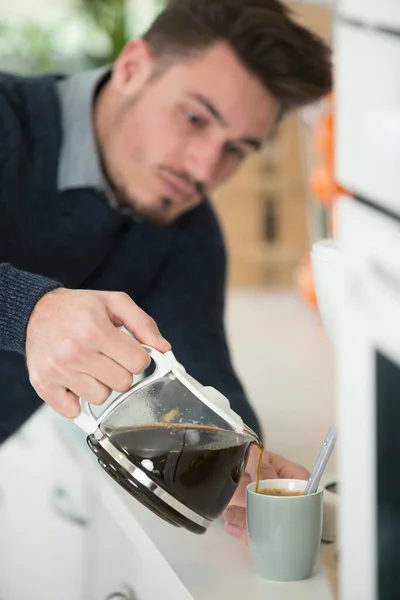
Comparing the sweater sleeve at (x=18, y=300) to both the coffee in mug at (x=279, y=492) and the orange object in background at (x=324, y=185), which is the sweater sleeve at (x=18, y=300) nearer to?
the coffee in mug at (x=279, y=492)

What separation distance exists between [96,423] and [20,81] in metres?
0.68

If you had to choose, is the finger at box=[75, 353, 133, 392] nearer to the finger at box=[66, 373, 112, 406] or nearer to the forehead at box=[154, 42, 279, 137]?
the finger at box=[66, 373, 112, 406]

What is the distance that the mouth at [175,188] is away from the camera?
1.23 metres

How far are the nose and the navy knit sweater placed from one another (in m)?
0.11

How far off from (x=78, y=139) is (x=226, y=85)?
0.74ft

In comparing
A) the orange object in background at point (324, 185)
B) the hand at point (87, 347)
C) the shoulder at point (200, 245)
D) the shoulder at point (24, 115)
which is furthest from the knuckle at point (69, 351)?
the orange object in background at point (324, 185)

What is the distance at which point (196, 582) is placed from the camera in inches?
26.7

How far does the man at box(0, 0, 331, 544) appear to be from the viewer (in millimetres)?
1118

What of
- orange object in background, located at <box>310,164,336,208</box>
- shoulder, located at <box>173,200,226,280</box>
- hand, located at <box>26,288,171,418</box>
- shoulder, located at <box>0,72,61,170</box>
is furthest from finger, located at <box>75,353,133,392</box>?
orange object in background, located at <box>310,164,336,208</box>

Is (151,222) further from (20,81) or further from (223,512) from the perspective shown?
(223,512)

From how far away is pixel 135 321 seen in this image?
2.10ft

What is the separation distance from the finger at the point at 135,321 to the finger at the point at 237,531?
21 cm

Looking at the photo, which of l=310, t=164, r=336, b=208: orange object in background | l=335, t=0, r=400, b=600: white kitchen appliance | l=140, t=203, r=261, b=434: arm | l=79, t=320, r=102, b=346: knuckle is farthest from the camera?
l=310, t=164, r=336, b=208: orange object in background

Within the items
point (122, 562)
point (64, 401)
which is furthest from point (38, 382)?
point (122, 562)
